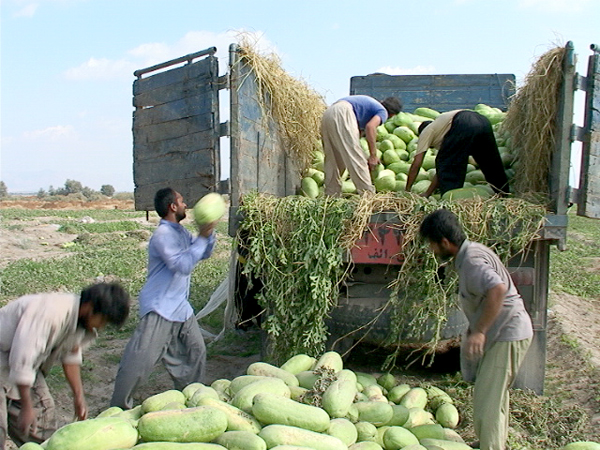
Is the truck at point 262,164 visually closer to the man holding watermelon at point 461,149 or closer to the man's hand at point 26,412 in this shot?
the man holding watermelon at point 461,149

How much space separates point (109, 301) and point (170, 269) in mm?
923

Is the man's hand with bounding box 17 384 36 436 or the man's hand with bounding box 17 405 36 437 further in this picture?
the man's hand with bounding box 17 405 36 437

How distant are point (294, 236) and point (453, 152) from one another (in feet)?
6.53

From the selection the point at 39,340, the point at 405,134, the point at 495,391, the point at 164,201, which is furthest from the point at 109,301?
the point at 405,134

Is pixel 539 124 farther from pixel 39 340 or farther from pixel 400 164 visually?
pixel 39 340

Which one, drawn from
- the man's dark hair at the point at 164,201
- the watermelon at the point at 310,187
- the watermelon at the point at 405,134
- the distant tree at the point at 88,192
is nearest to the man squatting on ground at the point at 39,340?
the man's dark hair at the point at 164,201

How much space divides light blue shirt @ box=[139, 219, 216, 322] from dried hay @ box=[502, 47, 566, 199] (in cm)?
264

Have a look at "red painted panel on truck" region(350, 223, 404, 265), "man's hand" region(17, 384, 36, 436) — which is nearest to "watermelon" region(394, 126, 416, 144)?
"red painted panel on truck" region(350, 223, 404, 265)

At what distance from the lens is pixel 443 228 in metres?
3.43

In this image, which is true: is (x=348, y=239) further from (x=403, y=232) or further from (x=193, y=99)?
(x=193, y=99)

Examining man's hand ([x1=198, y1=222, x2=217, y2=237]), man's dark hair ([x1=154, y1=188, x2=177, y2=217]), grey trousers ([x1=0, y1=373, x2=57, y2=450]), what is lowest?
grey trousers ([x1=0, y1=373, x2=57, y2=450])

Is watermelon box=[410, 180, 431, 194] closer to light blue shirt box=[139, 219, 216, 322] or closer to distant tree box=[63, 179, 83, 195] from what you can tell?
light blue shirt box=[139, 219, 216, 322]

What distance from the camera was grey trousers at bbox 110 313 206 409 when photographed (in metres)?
4.04

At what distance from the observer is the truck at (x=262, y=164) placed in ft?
14.5
